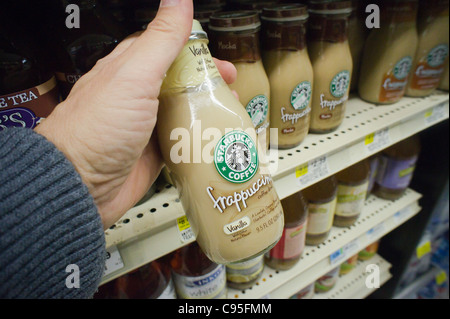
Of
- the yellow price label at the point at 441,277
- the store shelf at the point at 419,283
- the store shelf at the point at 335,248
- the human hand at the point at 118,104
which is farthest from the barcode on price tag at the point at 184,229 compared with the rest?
the yellow price label at the point at 441,277

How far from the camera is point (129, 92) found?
46 centimetres

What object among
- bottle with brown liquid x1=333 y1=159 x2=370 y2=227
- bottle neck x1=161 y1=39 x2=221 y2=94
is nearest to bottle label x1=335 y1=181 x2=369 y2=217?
bottle with brown liquid x1=333 y1=159 x2=370 y2=227

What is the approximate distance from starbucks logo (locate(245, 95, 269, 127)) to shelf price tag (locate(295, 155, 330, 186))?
0.19 metres

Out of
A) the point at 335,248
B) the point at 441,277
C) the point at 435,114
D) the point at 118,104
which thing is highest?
the point at 118,104

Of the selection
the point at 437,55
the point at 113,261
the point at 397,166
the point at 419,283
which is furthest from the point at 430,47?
the point at 419,283

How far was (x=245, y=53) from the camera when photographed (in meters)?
0.68

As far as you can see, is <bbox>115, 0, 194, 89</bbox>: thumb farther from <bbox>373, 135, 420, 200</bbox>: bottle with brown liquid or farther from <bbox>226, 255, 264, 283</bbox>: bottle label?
<bbox>373, 135, 420, 200</bbox>: bottle with brown liquid

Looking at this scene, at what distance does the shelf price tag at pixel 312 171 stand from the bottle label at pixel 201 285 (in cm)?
35

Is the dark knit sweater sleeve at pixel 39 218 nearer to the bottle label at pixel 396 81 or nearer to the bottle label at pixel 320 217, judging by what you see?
the bottle label at pixel 320 217

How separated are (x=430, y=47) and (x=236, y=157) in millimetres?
918

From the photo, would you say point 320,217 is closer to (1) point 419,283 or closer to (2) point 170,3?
(2) point 170,3

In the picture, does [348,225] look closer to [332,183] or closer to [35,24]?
[332,183]

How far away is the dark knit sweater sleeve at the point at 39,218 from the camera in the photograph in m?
0.41
